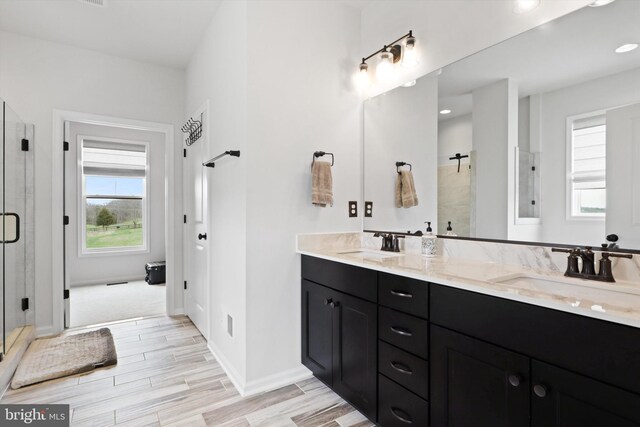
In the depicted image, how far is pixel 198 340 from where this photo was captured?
301 cm

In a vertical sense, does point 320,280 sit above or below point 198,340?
above

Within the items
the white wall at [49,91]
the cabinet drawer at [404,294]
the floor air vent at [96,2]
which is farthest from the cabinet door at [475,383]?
the white wall at [49,91]

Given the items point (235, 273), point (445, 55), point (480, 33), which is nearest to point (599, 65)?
point (480, 33)

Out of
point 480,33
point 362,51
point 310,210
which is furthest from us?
point 362,51

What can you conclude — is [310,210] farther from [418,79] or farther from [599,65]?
[599,65]

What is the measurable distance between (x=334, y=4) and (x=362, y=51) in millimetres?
397

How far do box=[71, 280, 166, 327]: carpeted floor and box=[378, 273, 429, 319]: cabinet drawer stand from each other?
319 cm

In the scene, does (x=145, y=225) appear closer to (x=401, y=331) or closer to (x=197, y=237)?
(x=197, y=237)

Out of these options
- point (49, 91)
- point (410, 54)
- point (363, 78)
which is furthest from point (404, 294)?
point (49, 91)

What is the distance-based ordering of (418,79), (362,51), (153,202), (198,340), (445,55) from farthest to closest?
(153,202)
(198,340)
(362,51)
(418,79)
(445,55)

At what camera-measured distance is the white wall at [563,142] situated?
4.59 feet

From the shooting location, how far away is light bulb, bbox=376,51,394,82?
2295 millimetres

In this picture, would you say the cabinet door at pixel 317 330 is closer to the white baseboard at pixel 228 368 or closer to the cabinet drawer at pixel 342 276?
the cabinet drawer at pixel 342 276

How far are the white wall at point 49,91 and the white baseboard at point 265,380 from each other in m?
2.16
